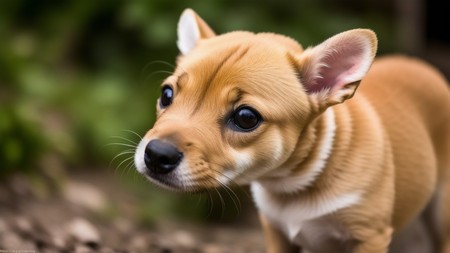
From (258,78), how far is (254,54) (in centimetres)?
14

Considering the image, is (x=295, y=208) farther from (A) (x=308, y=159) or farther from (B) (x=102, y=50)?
(B) (x=102, y=50)

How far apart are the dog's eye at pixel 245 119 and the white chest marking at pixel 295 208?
21.9 inches

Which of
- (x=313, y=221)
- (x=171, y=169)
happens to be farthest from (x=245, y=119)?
(x=313, y=221)

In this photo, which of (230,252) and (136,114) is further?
(136,114)

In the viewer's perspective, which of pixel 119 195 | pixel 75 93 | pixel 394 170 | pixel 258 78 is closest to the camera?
pixel 258 78

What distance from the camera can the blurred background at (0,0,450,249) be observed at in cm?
761

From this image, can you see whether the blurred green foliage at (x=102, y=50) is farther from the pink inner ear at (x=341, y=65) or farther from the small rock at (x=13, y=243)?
the pink inner ear at (x=341, y=65)

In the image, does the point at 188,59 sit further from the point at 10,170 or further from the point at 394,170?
the point at 10,170

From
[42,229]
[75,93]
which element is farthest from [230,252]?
[75,93]

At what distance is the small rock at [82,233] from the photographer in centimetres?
488

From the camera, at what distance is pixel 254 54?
12.6ft

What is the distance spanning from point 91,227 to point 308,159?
2.26 m

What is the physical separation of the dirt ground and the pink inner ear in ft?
5.57

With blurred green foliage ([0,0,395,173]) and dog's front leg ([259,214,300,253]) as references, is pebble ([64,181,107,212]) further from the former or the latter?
dog's front leg ([259,214,300,253])
